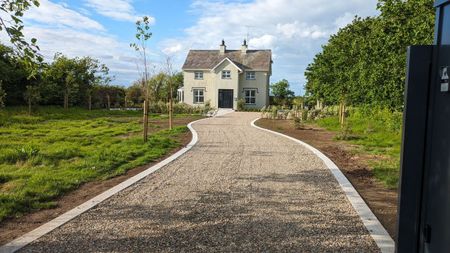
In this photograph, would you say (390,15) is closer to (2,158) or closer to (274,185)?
(274,185)

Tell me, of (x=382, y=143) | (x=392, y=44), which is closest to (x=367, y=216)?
(x=392, y=44)

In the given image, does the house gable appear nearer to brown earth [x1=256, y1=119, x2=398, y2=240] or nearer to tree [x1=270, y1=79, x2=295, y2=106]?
tree [x1=270, y1=79, x2=295, y2=106]

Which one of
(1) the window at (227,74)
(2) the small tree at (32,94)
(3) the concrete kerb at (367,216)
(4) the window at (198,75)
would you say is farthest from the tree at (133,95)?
(3) the concrete kerb at (367,216)

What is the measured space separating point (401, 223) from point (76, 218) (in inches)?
153

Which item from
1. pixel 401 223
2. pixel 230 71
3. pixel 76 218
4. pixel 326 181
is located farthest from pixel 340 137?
pixel 230 71

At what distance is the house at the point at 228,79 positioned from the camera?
43.9m

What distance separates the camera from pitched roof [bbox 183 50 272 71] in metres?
45.6

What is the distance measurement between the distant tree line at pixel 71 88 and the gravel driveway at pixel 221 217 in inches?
409

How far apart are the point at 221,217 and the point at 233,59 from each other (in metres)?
43.1

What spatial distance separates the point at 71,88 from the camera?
31672mm

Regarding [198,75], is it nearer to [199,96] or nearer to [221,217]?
[199,96]

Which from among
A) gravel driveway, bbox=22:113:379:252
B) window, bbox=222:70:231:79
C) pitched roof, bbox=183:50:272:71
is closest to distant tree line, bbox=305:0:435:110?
gravel driveway, bbox=22:113:379:252

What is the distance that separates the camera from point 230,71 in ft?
144

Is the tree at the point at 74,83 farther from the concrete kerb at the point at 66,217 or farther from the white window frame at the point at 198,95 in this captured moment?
the concrete kerb at the point at 66,217
